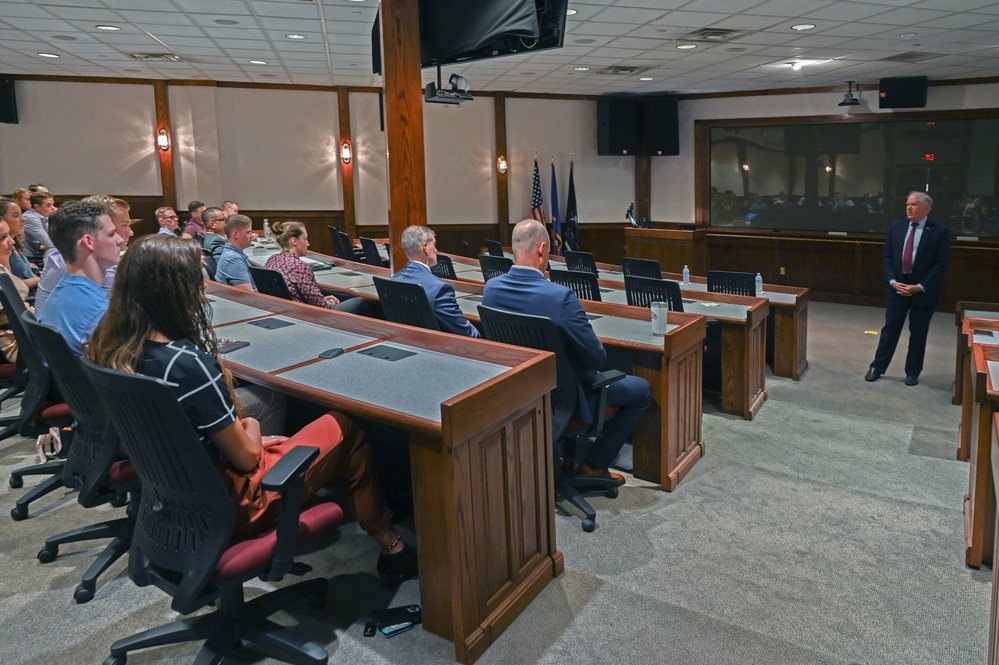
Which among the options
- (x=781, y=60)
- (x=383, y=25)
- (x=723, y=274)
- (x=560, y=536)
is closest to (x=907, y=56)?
(x=781, y=60)

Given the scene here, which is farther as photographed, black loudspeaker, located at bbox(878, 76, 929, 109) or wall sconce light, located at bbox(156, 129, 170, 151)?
wall sconce light, located at bbox(156, 129, 170, 151)

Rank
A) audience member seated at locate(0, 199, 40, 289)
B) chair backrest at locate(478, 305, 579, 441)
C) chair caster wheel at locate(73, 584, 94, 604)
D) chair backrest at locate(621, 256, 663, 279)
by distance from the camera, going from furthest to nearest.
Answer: chair backrest at locate(621, 256, 663, 279) < audience member seated at locate(0, 199, 40, 289) < chair backrest at locate(478, 305, 579, 441) < chair caster wheel at locate(73, 584, 94, 604)

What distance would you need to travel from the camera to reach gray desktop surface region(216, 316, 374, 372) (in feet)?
8.75

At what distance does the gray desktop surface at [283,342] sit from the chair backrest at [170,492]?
677 millimetres

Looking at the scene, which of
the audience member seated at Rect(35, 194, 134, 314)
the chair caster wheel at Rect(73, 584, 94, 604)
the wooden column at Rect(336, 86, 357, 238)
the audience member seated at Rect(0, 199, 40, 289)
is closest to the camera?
the chair caster wheel at Rect(73, 584, 94, 604)

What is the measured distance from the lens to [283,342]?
2.97 m

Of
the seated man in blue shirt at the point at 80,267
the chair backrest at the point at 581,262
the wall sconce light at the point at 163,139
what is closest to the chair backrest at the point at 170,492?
the seated man in blue shirt at the point at 80,267

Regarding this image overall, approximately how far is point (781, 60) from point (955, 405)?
465 centimetres

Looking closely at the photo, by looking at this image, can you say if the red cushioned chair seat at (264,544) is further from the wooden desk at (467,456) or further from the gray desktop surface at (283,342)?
the gray desktop surface at (283,342)

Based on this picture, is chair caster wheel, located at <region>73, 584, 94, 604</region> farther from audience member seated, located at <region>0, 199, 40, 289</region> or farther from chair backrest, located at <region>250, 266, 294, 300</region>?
audience member seated, located at <region>0, 199, 40, 289</region>

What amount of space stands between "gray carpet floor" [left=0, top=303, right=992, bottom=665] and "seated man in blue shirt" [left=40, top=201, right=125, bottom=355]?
93 centimetres

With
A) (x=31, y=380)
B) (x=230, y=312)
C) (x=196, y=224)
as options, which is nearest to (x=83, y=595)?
(x=31, y=380)

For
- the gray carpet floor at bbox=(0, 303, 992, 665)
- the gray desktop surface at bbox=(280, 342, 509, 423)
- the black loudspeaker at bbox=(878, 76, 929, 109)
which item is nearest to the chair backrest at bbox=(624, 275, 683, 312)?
the gray carpet floor at bbox=(0, 303, 992, 665)

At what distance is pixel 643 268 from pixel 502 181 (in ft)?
18.8
